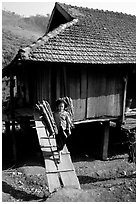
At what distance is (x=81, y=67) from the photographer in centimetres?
997

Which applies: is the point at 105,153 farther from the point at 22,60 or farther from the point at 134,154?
the point at 22,60

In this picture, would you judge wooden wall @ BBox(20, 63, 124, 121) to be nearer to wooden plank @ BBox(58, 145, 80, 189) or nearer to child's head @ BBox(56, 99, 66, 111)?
child's head @ BBox(56, 99, 66, 111)

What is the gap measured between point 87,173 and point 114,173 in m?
1.26

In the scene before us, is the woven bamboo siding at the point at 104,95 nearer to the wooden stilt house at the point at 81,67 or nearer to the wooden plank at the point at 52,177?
the wooden stilt house at the point at 81,67

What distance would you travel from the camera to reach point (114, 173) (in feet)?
35.3

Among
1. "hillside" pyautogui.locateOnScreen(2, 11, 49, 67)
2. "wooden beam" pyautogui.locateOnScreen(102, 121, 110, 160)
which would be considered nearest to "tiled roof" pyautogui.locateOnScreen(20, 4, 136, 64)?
"wooden beam" pyautogui.locateOnScreen(102, 121, 110, 160)

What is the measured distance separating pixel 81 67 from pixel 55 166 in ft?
14.6

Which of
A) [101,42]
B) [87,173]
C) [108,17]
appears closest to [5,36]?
[108,17]

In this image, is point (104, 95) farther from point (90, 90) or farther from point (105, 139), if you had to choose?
point (105, 139)

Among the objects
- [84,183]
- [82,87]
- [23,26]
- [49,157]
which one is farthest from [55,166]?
[23,26]

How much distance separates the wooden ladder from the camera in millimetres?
6718

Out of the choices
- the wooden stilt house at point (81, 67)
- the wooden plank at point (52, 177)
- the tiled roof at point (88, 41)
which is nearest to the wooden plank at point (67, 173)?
the wooden plank at point (52, 177)

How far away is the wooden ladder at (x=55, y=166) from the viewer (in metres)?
6.72

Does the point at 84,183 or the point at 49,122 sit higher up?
the point at 49,122
